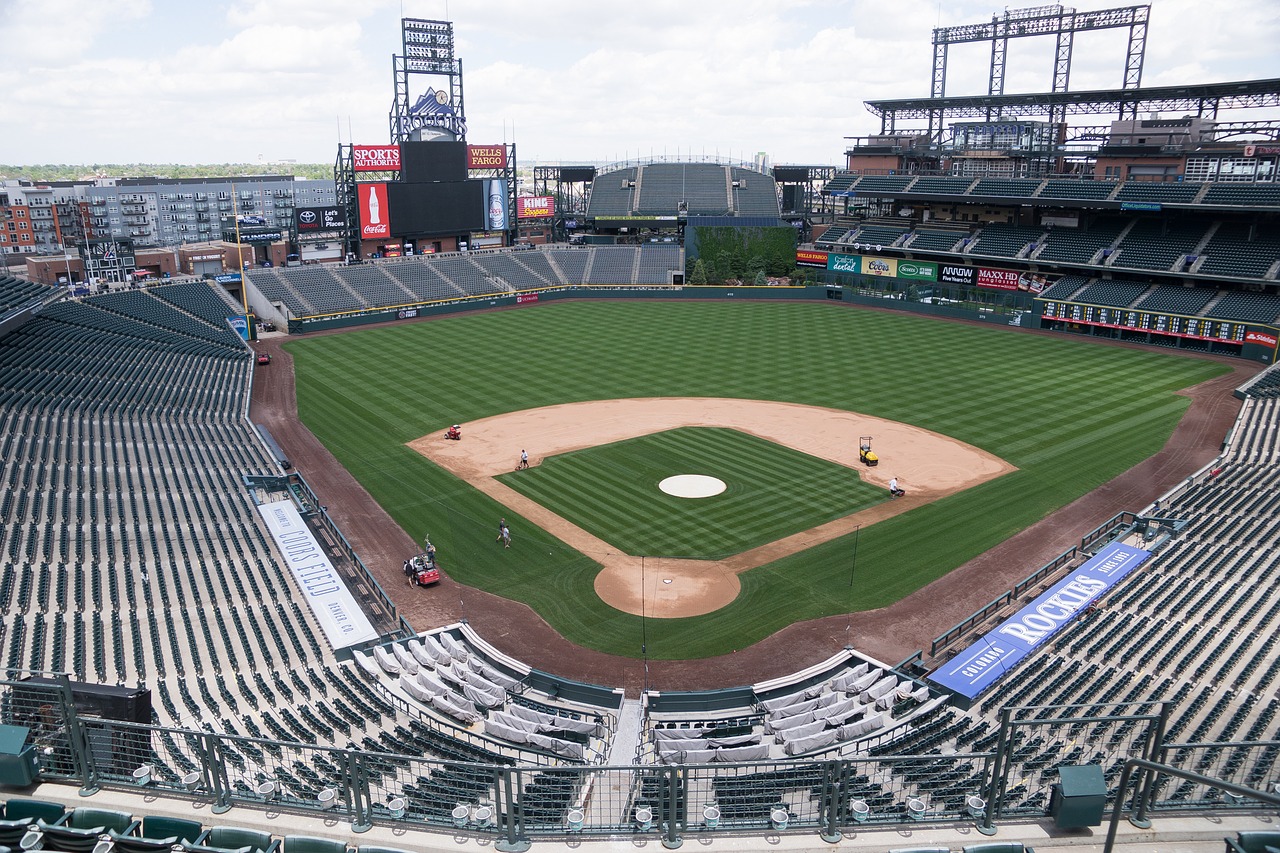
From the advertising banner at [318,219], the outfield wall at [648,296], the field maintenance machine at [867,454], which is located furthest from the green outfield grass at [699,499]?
the advertising banner at [318,219]

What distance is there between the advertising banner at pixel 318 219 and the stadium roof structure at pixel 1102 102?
2306 inches

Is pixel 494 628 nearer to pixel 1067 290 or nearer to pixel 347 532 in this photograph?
pixel 347 532

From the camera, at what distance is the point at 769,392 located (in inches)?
2094

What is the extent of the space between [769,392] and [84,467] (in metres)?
36.2

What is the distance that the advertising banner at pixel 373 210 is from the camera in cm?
8219

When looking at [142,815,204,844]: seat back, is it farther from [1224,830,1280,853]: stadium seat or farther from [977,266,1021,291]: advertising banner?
[977,266,1021,291]: advertising banner

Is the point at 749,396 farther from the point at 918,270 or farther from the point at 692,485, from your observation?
the point at 918,270

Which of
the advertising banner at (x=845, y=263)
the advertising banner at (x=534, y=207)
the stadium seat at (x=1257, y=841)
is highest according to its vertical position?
the advertising banner at (x=534, y=207)

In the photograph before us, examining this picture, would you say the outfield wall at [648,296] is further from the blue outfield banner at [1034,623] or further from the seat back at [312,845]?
the seat back at [312,845]

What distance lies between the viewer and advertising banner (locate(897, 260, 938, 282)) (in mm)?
82562

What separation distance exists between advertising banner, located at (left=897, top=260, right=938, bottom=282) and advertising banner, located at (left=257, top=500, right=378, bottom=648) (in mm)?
66817

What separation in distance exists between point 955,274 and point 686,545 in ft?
195

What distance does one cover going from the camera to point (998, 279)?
258 feet

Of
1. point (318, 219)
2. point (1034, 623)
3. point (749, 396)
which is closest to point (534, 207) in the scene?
point (318, 219)
